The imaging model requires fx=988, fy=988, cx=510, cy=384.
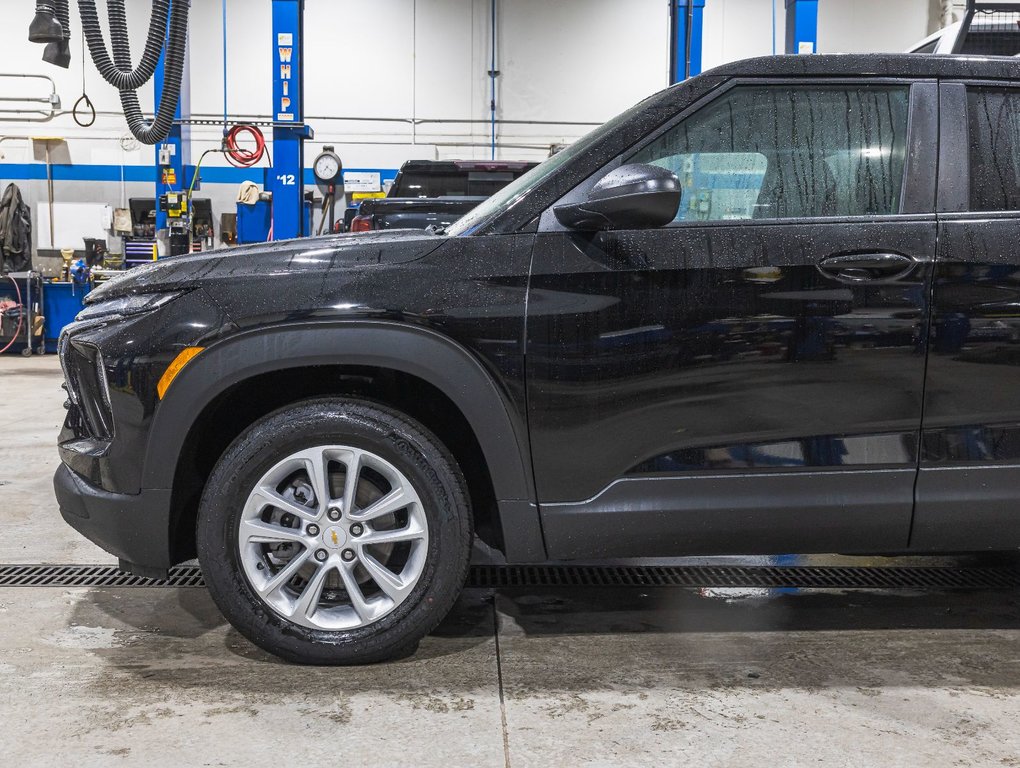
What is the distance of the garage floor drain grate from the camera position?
10.8 ft

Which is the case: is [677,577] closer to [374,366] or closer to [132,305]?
[374,366]

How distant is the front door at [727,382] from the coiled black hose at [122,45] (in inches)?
138

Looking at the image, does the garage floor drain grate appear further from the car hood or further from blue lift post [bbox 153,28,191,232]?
blue lift post [bbox 153,28,191,232]

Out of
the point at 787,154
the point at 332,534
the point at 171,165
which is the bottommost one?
the point at 332,534

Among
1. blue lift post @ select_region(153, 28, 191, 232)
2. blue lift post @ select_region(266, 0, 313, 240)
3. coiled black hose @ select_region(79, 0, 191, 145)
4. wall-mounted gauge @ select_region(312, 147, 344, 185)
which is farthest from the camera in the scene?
wall-mounted gauge @ select_region(312, 147, 344, 185)

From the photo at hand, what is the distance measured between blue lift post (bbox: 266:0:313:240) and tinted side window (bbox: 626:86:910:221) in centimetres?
722

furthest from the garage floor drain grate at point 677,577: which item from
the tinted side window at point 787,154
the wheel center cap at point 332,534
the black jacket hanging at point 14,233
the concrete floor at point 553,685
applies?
the black jacket hanging at point 14,233

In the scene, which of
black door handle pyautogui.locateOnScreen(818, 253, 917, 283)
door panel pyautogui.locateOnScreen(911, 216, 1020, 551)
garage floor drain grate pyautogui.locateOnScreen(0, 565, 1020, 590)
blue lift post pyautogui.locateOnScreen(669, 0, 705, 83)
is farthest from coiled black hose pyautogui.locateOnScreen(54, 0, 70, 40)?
blue lift post pyautogui.locateOnScreen(669, 0, 705, 83)

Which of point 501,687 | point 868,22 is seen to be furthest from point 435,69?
point 501,687

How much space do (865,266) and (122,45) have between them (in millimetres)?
4287

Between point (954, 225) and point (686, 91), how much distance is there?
0.76 metres

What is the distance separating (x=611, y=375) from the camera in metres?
2.41

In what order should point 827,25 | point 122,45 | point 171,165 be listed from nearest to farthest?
point 122,45, point 171,165, point 827,25

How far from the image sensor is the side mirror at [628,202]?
2.32 metres
